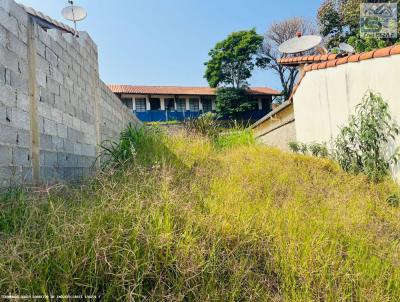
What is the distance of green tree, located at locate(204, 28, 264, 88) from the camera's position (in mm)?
24234

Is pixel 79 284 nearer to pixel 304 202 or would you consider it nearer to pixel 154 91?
pixel 304 202

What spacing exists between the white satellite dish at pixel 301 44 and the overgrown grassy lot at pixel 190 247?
6.67 m

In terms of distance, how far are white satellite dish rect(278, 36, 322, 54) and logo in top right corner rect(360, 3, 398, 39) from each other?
147 inches

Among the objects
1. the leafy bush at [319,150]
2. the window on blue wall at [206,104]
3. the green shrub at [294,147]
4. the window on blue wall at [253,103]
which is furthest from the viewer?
the window on blue wall at [206,104]

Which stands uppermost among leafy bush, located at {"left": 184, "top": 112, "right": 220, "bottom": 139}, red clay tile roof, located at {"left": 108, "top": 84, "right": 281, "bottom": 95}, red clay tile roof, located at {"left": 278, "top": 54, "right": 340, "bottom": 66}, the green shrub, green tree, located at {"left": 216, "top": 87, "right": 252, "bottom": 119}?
red clay tile roof, located at {"left": 108, "top": 84, "right": 281, "bottom": 95}

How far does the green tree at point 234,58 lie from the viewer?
79.5 ft

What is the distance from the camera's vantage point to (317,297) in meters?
1.75

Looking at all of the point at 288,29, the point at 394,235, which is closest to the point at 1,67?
the point at 394,235

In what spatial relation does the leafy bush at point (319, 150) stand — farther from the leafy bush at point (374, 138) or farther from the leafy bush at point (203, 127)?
the leafy bush at point (203, 127)

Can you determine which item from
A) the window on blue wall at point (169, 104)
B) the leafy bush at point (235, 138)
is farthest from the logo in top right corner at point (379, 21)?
the window on blue wall at point (169, 104)

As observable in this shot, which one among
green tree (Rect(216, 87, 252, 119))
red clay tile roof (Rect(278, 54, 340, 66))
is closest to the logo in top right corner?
red clay tile roof (Rect(278, 54, 340, 66))

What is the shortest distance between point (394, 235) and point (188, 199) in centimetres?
175

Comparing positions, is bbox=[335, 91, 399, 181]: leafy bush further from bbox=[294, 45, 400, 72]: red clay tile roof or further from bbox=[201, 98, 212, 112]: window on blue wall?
bbox=[201, 98, 212, 112]: window on blue wall

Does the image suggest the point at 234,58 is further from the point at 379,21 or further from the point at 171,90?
the point at 379,21
